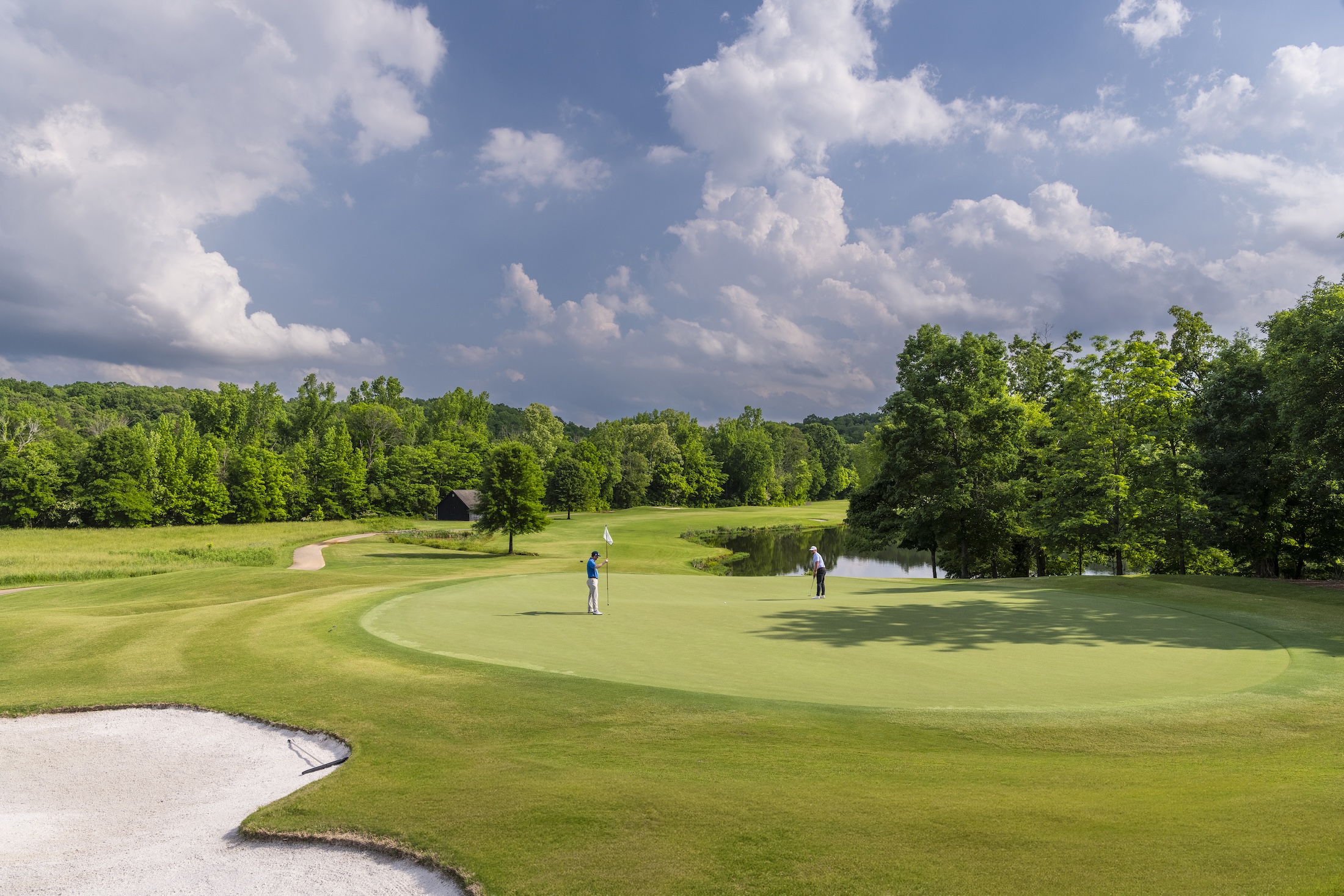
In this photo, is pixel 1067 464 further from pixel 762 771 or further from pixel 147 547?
pixel 147 547

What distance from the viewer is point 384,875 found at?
5938 mm

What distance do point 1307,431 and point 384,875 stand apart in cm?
3188

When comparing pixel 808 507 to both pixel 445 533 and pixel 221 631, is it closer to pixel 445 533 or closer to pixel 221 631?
pixel 445 533

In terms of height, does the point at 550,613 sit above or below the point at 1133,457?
below

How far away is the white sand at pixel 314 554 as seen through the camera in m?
43.8

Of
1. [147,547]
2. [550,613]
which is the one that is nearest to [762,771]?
[550,613]

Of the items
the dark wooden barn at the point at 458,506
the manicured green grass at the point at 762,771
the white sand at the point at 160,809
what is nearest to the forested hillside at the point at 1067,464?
the manicured green grass at the point at 762,771

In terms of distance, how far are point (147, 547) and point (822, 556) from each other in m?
52.9

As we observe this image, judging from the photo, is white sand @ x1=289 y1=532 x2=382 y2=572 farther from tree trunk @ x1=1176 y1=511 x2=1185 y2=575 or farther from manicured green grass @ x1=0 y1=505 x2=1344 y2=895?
tree trunk @ x1=1176 y1=511 x2=1185 y2=575

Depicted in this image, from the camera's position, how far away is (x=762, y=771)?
7801 mm

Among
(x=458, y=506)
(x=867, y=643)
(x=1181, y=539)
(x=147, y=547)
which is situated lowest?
(x=147, y=547)

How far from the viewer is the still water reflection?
54000 mm

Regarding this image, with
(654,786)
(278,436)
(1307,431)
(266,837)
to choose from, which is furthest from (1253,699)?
(278,436)

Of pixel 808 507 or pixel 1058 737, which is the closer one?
pixel 1058 737
